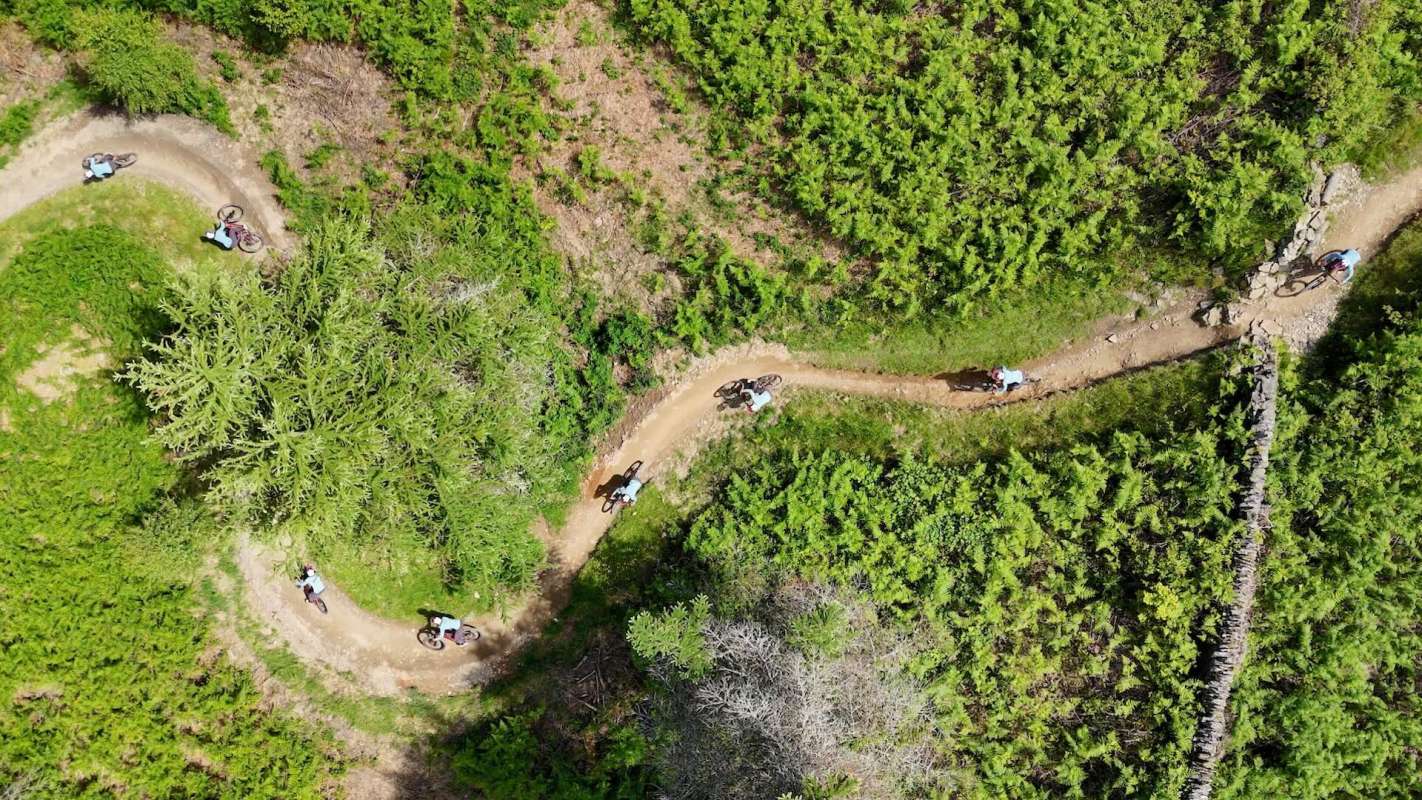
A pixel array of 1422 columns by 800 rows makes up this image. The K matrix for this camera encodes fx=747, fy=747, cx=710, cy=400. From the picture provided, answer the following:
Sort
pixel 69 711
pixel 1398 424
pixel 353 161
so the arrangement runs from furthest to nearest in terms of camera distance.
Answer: pixel 353 161 → pixel 69 711 → pixel 1398 424

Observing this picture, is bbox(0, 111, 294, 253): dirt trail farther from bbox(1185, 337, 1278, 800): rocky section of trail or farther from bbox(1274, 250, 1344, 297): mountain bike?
bbox(1274, 250, 1344, 297): mountain bike

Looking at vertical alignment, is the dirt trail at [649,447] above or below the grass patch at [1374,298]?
below

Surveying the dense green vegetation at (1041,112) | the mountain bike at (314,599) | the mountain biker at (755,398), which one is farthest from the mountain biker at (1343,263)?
the mountain bike at (314,599)

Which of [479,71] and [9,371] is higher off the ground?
[479,71]

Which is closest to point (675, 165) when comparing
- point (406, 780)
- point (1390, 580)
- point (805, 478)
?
point (805, 478)

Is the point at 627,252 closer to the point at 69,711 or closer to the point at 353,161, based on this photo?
the point at 353,161

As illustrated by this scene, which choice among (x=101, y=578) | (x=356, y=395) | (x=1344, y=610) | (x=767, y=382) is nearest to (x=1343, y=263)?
(x=1344, y=610)

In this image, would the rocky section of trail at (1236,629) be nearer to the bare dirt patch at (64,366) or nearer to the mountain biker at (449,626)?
the mountain biker at (449,626)
